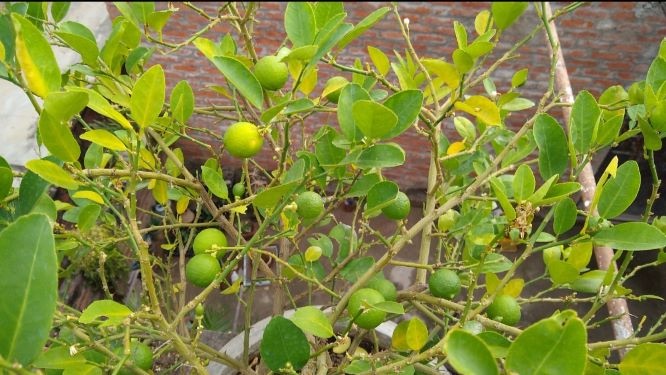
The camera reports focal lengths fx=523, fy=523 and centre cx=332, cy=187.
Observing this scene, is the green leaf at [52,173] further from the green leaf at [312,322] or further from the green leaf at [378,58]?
the green leaf at [378,58]

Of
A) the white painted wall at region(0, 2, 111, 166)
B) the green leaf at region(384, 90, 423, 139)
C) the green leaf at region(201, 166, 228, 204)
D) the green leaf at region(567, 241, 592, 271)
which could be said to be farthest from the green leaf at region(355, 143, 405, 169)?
the white painted wall at region(0, 2, 111, 166)

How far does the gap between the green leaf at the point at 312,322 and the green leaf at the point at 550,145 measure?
329 mm

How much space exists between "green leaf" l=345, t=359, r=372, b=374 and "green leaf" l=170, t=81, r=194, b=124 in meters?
0.39

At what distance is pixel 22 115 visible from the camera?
2.04m

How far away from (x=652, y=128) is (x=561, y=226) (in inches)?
6.0

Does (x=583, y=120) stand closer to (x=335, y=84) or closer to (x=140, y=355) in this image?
(x=335, y=84)

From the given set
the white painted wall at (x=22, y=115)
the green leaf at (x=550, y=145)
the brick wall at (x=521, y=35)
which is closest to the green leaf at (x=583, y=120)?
the green leaf at (x=550, y=145)

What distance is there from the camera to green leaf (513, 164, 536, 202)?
1.96ft

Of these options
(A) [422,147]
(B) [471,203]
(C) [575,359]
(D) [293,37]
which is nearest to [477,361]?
(C) [575,359]

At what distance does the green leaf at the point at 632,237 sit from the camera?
0.56 metres

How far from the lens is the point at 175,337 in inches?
23.6

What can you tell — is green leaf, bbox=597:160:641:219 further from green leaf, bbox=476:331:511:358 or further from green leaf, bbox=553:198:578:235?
green leaf, bbox=476:331:511:358

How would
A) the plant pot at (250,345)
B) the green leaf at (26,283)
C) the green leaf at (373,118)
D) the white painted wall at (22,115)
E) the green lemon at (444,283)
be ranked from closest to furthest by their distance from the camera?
the green leaf at (26,283) → the green leaf at (373,118) → the green lemon at (444,283) → the plant pot at (250,345) → the white painted wall at (22,115)

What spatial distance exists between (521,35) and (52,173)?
184cm
